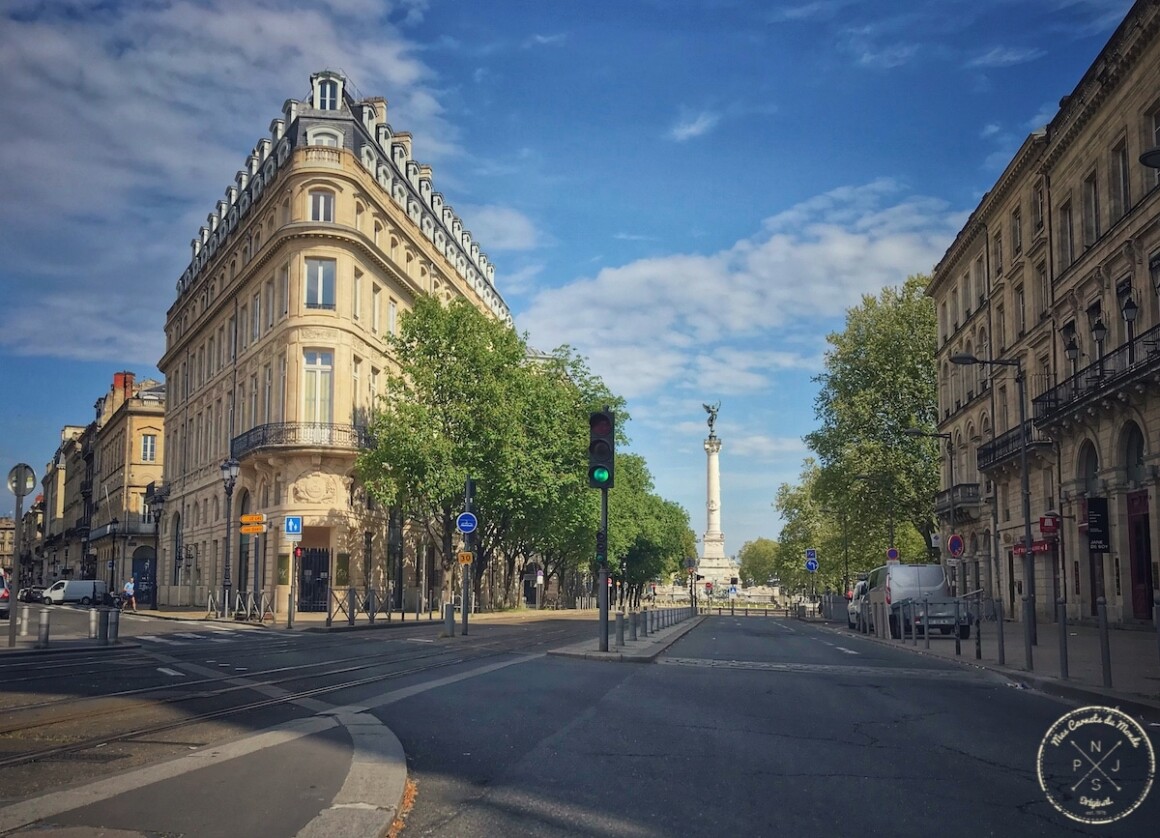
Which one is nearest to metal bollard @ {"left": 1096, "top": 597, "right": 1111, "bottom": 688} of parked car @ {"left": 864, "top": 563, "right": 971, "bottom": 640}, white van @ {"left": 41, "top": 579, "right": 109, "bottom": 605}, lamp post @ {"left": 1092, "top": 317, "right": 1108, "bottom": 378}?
parked car @ {"left": 864, "top": 563, "right": 971, "bottom": 640}

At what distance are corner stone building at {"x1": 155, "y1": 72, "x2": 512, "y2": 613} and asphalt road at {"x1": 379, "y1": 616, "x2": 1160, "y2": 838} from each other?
28.9 m

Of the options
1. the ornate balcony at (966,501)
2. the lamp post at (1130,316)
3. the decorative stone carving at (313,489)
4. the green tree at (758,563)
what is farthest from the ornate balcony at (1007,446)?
the green tree at (758,563)

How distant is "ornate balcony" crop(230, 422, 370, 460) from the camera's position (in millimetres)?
45562

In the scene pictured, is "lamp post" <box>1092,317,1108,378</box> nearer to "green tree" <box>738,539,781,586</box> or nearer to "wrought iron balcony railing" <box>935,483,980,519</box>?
"wrought iron balcony railing" <box>935,483,980,519</box>

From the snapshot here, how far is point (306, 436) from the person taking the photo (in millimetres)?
45688

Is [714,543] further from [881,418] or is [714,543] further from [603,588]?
[603,588]

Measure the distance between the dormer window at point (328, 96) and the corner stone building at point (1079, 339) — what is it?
29.8m

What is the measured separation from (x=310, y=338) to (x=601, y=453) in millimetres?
30110

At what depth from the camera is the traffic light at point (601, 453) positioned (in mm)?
18656

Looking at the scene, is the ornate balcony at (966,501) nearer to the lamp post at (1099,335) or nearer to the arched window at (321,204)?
the lamp post at (1099,335)

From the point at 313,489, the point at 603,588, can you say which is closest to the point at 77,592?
the point at 313,489

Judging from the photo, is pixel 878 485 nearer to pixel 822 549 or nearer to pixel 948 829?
pixel 822 549

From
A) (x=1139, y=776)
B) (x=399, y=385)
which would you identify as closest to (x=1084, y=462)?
(x=399, y=385)

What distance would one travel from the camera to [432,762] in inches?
307
